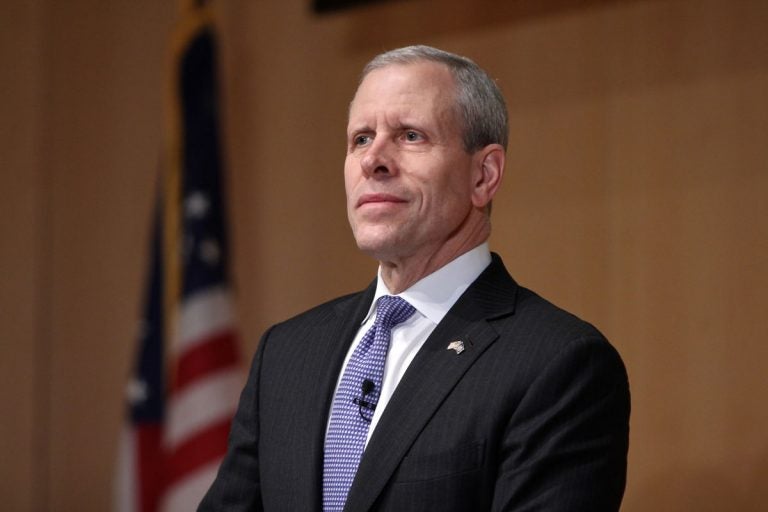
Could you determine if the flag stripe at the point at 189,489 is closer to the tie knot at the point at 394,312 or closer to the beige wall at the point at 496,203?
the beige wall at the point at 496,203

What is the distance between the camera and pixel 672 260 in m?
3.40

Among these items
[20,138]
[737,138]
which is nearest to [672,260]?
[737,138]

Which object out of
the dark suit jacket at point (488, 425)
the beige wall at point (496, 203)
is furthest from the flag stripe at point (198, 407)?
the dark suit jacket at point (488, 425)

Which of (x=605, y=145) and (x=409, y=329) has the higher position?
(x=605, y=145)

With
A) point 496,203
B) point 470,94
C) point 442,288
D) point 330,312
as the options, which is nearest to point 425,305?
point 442,288

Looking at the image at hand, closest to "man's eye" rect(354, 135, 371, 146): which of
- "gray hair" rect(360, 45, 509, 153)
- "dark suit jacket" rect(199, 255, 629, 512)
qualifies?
"gray hair" rect(360, 45, 509, 153)

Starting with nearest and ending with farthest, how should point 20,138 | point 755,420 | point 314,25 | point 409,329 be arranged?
point 409,329, point 755,420, point 314,25, point 20,138

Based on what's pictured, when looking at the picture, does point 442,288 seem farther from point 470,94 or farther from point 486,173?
point 470,94

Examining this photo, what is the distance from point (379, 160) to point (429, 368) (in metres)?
0.40

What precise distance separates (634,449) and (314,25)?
216 cm

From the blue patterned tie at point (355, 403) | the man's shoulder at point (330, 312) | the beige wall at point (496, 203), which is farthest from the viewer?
the beige wall at point (496, 203)

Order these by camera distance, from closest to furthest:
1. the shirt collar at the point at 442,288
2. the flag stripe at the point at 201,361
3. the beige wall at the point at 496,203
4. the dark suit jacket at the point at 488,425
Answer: the dark suit jacket at the point at 488,425 < the shirt collar at the point at 442,288 < the beige wall at the point at 496,203 < the flag stripe at the point at 201,361

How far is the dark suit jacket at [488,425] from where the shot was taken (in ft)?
5.57

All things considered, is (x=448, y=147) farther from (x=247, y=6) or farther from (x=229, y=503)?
(x=247, y=6)
